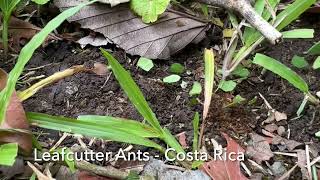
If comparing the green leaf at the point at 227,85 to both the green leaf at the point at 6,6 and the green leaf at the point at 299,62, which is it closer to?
the green leaf at the point at 299,62

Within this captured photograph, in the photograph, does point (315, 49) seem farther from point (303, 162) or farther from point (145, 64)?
point (145, 64)

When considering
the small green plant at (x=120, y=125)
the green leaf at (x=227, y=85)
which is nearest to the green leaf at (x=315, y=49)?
the green leaf at (x=227, y=85)

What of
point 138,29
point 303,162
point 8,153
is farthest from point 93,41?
point 303,162

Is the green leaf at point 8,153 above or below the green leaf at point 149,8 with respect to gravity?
below

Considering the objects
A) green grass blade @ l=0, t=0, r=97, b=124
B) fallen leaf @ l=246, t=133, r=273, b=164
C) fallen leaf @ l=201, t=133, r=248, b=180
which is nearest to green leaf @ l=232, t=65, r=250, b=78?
fallen leaf @ l=246, t=133, r=273, b=164

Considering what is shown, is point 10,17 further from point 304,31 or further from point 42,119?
point 304,31

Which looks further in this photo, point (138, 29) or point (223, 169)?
point (138, 29)

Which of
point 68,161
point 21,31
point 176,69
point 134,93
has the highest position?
point 21,31

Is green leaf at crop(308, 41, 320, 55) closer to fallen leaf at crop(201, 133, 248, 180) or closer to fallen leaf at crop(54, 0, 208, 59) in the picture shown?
fallen leaf at crop(54, 0, 208, 59)
